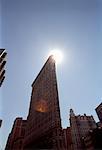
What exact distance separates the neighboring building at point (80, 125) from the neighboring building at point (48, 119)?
32337mm

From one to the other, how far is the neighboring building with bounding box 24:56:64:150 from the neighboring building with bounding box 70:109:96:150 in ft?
106

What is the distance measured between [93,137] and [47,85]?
39.1 ft

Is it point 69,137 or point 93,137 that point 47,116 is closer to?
point 93,137

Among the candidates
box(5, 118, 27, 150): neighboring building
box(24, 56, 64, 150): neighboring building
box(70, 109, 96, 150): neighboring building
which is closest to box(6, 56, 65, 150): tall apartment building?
box(24, 56, 64, 150): neighboring building

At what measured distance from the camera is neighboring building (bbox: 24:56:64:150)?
71.0 feet

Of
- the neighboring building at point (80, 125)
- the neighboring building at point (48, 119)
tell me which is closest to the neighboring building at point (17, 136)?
the neighboring building at point (48, 119)

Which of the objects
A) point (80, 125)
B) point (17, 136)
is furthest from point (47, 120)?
point (80, 125)

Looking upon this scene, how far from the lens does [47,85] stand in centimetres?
3062

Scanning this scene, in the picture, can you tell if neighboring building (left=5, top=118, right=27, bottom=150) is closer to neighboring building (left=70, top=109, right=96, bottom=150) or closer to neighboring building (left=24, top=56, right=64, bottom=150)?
neighboring building (left=24, top=56, right=64, bottom=150)

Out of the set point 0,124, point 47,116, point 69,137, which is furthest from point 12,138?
point 47,116

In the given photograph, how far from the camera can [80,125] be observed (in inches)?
2591

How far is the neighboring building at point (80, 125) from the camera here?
59662 millimetres

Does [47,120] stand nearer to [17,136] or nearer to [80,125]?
[17,136]

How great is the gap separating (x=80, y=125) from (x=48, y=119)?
45309mm
